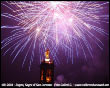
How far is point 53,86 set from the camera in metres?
65.3

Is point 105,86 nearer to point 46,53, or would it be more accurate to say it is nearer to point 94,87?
point 94,87

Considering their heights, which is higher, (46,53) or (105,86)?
(46,53)

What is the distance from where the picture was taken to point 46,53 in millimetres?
65625

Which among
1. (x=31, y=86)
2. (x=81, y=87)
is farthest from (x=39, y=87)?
(x=81, y=87)

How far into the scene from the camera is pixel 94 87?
206 ft

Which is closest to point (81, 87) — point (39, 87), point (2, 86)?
point (39, 87)

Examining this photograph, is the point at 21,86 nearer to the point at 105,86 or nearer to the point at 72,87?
the point at 72,87

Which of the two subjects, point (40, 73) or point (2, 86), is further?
point (40, 73)

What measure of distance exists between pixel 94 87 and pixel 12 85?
10297 millimetres

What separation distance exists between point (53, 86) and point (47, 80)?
11.9ft

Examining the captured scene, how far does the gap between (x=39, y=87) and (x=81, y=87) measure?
18.5 ft

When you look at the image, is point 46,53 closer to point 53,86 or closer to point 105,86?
point 53,86

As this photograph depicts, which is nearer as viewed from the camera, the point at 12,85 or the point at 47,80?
the point at 12,85

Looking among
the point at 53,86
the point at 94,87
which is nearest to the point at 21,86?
the point at 53,86
